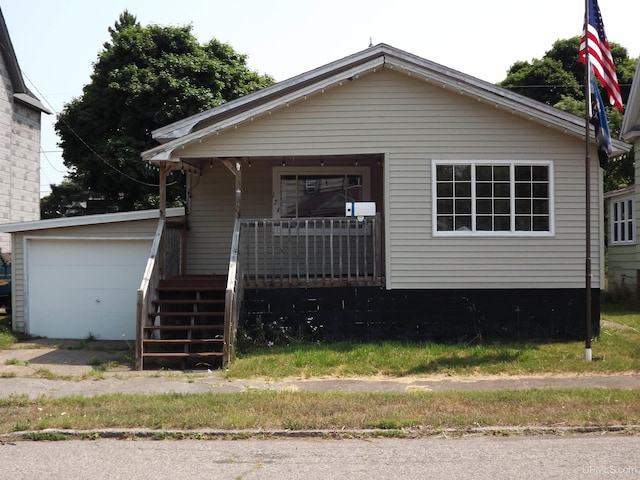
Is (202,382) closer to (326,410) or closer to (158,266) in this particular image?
(326,410)

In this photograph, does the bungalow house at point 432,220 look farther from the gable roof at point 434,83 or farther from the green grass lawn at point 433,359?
the green grass lawn at point 433,359

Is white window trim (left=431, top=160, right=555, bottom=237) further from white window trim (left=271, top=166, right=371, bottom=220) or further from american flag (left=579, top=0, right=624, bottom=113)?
white window trim (left=271, top=166, right=371, bottom=220)

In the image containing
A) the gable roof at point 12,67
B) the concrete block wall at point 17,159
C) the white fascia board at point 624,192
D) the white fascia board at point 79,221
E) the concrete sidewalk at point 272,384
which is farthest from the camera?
the gable roof at point 12,67

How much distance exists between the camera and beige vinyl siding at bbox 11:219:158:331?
48.2ft

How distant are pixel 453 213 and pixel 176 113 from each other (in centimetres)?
1593

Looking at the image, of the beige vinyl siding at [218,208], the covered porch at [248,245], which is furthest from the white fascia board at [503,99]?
the beige vinyl siding at [218,208]

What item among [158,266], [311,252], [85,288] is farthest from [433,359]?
[85,288]

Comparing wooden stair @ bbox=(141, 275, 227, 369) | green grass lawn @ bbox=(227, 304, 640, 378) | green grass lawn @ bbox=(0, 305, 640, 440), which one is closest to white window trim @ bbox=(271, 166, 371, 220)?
wooden stair @ bbox=(141, 275, 227, 369)

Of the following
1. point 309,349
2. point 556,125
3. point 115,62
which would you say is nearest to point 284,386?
point 309,349

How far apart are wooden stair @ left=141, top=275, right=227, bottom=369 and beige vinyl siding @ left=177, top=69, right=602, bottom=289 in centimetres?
248

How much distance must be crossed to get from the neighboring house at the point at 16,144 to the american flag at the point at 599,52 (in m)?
18.1

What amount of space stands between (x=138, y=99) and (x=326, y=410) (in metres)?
21.1

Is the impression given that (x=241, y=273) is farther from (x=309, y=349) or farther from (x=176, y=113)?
(x=176, y=113)

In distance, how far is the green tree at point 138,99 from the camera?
26.3 metres
